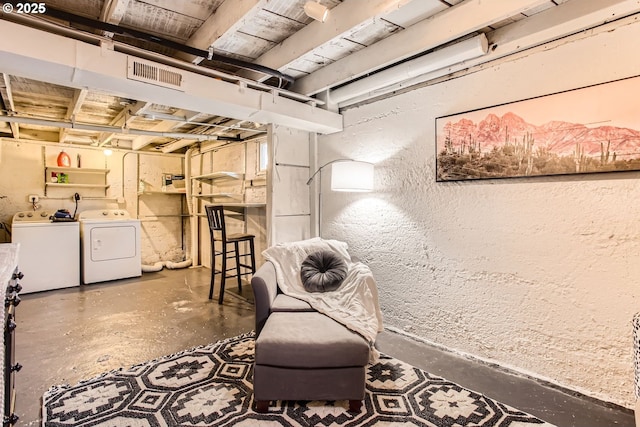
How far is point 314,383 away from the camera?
6.06 feet

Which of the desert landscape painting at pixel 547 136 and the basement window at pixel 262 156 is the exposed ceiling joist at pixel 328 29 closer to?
the desert landscape painting at pixel 547 136

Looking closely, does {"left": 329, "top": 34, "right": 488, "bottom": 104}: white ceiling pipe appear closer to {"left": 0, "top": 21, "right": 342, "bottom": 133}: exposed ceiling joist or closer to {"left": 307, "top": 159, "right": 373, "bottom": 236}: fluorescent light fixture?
{"left": 0, "top": 21, "right": 342, "bottom": 133}: exposed ceiling joist

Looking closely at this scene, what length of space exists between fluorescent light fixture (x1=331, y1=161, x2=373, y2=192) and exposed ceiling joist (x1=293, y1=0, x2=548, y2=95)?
73cm

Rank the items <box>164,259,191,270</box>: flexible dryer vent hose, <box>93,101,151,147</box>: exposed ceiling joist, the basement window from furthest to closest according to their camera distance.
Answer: <box>164,259,191,270</box>: flexible dryer vent hose < the basement window < <box>93,101,151,147</box>: exposed ceiling joist

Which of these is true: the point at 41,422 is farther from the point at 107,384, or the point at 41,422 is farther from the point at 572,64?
the point at 572,64

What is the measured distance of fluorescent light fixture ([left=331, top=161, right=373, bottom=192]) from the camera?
2938 millimetres

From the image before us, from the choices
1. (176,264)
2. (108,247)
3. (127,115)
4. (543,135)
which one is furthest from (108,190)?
(543,135)

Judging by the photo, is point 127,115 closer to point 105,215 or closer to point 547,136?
point 105,215

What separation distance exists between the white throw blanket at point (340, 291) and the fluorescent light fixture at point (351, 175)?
0.56 m

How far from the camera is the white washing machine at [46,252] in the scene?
4375 millimetres

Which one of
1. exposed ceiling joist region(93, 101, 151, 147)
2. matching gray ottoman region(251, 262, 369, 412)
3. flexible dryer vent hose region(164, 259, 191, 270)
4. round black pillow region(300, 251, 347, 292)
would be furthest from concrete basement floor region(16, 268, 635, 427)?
exposed ceiling joist region(93, 101, 151, 147)

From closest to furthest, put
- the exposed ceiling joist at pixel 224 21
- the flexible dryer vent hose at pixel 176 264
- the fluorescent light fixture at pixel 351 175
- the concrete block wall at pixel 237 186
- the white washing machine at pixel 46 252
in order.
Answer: the exposed ceiling joist at pixel 224 21 < the fluorescent light fixture at pixel 351 175 < the white washing machine at pixel 46 252 < the concrete block wall at pixel 237 186 < the flexible dryer vent hose at pixel 176 264

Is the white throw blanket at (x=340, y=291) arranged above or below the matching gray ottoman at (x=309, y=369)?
above

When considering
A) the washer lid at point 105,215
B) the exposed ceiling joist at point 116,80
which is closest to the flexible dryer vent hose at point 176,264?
the washer lid at point 105,215
